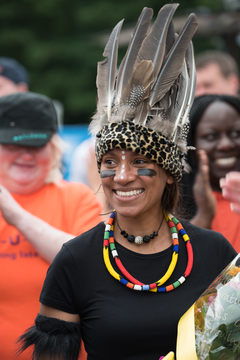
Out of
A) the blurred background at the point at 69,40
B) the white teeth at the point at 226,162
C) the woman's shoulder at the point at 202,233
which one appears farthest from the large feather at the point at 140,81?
the blurred background at the point at 69,40

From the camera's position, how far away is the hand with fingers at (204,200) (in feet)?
13.4

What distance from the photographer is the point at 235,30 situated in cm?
1225

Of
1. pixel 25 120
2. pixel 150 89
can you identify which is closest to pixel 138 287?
pixel 150 89

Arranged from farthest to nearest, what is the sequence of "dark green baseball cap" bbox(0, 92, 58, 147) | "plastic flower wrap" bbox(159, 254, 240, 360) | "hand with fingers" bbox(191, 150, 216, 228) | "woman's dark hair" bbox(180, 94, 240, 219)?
"woman's dark hair" bbox(180, 94, 240, 219) → "hand with fingers" bbox(191, 150, 216, 228) → "dark green baseball cap" bbox(0, 92, 58, 147) → "plastic flower wrap" bbox(159, 254, 240, 360)

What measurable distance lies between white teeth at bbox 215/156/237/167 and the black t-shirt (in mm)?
1438

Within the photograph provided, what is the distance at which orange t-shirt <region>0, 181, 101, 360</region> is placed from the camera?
3.49 meters

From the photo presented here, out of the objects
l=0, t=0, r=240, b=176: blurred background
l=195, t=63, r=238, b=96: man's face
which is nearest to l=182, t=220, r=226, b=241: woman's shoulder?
l=195, t=63, r=238, b=96: man's face

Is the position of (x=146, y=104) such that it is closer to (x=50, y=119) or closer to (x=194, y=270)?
(x=194, y=270)

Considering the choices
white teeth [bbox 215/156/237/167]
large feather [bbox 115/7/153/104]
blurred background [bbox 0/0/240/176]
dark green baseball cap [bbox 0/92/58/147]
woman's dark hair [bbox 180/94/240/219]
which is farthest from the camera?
blurred background [bbox 0/0/240/176]

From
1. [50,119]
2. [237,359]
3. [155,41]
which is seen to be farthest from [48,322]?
[50,119]

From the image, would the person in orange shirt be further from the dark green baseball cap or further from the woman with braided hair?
the woman with braided hair

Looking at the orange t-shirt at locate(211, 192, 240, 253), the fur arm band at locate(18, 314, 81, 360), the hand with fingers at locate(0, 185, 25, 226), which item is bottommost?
the fur arm band at locate(18, 314, 81, 360)

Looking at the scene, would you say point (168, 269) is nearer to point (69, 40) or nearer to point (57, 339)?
point (57, 339)

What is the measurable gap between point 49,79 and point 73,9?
6.81ft
